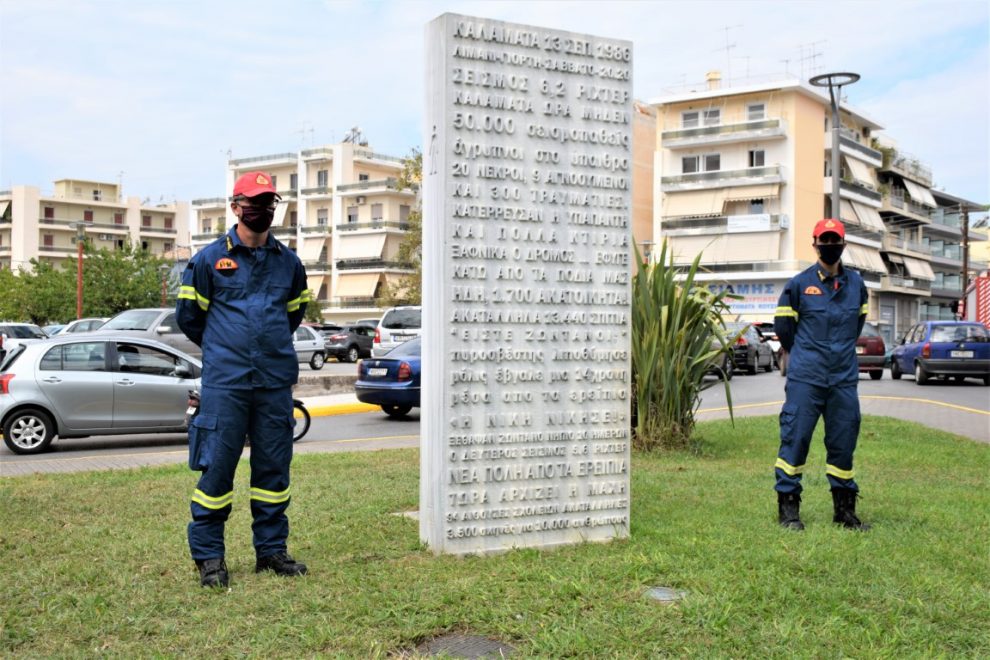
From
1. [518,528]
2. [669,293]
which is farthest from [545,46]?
[669,293]

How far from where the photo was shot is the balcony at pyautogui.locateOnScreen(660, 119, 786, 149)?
57.6 metres

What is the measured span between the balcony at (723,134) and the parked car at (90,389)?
1960 inches

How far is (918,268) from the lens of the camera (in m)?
76.5

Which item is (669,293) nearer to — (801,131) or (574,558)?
(574,558)

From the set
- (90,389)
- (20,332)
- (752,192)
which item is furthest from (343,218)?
(90,389)

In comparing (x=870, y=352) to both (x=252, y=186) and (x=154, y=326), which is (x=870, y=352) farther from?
(x=252, y=186)

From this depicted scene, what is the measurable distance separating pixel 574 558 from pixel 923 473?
5280mm

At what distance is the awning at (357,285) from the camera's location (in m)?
72.6

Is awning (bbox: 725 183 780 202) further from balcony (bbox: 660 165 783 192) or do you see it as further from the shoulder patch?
the shoulder patch

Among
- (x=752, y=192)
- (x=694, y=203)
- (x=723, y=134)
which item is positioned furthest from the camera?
(x=694, y=203)

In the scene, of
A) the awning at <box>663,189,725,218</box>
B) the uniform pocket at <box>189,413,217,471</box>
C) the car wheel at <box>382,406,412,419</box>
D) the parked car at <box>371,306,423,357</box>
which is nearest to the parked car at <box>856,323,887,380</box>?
the parked car at <box>371,306,423,357</box>

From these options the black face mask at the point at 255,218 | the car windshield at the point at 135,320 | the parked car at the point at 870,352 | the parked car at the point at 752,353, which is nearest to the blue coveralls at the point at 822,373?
the black face mask at the point at 255,218

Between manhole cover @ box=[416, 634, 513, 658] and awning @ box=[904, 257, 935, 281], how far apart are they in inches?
2996

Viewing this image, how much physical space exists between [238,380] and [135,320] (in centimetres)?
1742
